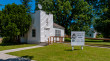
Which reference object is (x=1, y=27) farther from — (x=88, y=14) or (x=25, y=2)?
(x=25, y=2)

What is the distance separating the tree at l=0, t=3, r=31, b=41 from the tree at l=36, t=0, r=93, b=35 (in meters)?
11.6

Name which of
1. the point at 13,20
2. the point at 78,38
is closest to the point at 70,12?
the point at 13,20

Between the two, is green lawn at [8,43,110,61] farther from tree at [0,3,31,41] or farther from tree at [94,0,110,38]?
tree at [94,0,110,38]

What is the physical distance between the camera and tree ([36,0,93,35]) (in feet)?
74.9

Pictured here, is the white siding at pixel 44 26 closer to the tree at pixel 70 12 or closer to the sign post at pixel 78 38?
the sign post at pixel 78 38

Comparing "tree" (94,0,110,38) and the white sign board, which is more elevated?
"tree" (94,0,110,38)

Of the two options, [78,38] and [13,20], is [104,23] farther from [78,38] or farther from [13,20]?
[13,20]

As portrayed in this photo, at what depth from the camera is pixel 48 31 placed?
1530 cm

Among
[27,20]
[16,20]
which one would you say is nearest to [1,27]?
[16,20]

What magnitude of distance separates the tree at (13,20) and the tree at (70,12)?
11628 mm

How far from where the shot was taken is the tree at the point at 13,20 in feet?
40.4

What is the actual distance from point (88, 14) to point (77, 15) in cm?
337

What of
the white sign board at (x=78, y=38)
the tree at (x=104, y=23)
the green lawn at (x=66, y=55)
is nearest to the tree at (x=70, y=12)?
the tree at (x=104, y=23)

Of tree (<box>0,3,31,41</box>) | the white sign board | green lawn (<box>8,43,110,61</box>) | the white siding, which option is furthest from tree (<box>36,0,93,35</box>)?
green lawn (<box>8,43,110,61</box>)
